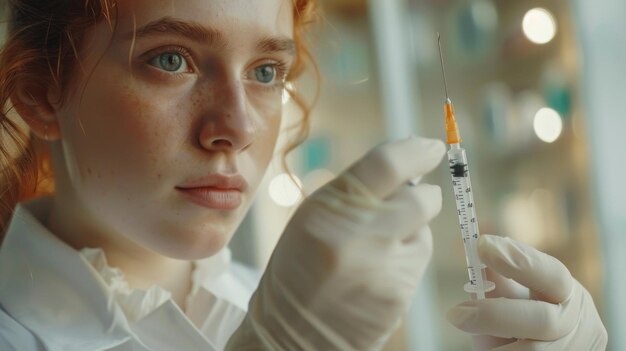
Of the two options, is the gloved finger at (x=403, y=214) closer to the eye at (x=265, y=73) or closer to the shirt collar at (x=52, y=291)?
the eye at (x=265, y=73)

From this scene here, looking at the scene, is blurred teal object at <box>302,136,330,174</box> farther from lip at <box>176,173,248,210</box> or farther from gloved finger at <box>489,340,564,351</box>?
gloved finger at <box>489,340,564,351</box>

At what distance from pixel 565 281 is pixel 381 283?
0.24 meters

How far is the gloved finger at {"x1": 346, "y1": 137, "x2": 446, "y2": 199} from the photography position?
466mm

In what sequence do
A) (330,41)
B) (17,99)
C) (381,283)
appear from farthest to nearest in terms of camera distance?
(330,41) < (17,99) < (381,283)

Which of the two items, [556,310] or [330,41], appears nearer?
[556,310]

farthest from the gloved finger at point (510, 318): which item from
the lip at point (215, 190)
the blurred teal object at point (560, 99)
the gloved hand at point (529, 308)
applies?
the blurred teal object at point (560, 99)

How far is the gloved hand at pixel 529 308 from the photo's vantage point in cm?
56

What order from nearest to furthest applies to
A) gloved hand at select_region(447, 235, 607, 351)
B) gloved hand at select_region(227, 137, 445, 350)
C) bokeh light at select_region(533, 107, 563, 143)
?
gloved hand at select_region(227, 137, 445, 350), gloved hand at select_region(447, 235, 607, 351), bokeh light at select_region(533, 107, 563, 143)

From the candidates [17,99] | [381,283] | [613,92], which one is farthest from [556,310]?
[613,92]

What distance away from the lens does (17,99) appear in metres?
0.57

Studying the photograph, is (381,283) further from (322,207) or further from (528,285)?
(528,285)

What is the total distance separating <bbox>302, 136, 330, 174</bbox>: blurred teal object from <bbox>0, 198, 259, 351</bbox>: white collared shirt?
219 mm

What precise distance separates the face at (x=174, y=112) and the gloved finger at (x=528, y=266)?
0.25 meters

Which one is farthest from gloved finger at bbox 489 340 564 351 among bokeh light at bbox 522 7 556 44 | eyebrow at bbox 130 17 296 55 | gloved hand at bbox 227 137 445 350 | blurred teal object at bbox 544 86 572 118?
blurred teal object at bbox 544 86 572 118
